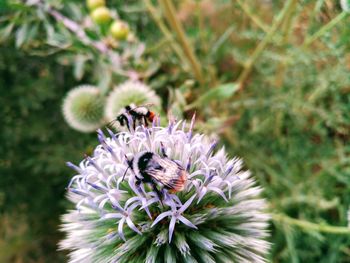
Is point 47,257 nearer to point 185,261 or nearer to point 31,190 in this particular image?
point 31,190

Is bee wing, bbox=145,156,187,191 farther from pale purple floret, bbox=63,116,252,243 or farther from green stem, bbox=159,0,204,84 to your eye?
green stem, bbox=159,0,204,84

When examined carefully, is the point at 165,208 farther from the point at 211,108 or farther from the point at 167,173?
the point at 211,108

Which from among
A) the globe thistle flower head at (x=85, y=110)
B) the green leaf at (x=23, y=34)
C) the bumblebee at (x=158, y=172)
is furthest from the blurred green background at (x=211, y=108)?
the bumblebee at (x=158, y=172)

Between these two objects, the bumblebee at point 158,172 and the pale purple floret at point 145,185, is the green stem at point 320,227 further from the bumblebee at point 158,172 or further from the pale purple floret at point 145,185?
the bumblebee at point 158,172

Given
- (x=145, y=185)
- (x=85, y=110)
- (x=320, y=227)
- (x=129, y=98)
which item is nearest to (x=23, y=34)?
(x=85, y=110)

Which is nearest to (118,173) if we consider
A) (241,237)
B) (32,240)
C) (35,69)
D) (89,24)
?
(241,237)

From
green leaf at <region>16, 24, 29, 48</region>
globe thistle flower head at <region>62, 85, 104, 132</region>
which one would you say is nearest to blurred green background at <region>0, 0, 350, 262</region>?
green leaf at <region>16, 24, 29, 48</region>
